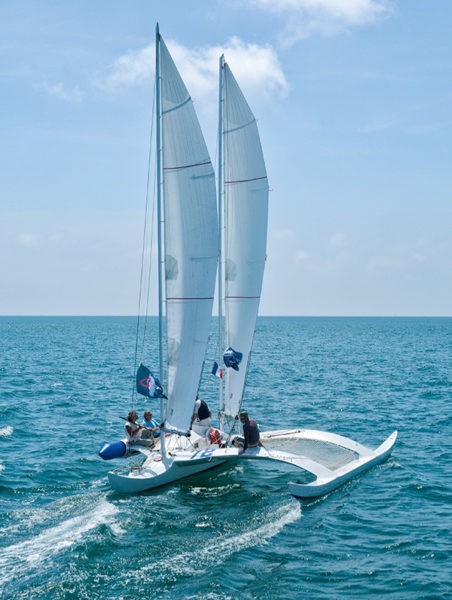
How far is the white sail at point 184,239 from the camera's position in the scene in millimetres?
19234

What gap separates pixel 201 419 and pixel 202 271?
556 centimetres

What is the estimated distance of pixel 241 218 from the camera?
74.3 feet

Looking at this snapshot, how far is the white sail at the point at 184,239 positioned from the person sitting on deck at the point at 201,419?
6.72 ft

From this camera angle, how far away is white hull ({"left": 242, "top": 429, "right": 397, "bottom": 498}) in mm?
19000

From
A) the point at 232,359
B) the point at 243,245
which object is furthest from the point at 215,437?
the point at 243,245

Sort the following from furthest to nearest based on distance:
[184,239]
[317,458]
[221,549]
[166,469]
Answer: [317,458] < [184,239] < [166,469] < [221,549]

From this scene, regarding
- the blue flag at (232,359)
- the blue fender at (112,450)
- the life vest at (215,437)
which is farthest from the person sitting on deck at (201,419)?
the blue fender at (112,450)

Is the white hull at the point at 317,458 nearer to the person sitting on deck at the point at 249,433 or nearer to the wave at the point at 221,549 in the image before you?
the person sitting on deck at the point at 249,433

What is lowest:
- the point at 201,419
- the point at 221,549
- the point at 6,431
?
the point at 221,549

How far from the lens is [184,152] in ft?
63.4

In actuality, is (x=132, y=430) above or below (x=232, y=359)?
below

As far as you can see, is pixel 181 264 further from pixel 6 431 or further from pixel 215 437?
pixel 6 431

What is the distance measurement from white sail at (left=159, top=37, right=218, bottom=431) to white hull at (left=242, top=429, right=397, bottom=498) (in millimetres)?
3108

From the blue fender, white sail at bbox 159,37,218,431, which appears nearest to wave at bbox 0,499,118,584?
the blue fender
